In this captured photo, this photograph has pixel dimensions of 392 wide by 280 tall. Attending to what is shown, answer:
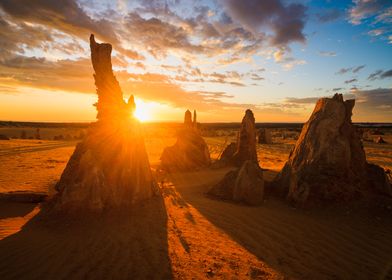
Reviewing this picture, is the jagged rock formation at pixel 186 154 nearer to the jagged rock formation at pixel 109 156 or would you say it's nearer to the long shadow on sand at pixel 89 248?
the jagged rock formation at pixel 109 156

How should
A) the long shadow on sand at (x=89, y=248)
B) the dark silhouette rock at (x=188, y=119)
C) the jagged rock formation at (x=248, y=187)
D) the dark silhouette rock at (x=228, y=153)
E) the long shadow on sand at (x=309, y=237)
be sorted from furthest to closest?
the dark silhouette rock at (x=188, y=119) → the dark silhouette rock at (x=228, y=153) → the jagged rock formation at (x=248, y=187) → the long shadow on sand at (x=309, y=237) → the long shadow on sand at (x=89, y=248)

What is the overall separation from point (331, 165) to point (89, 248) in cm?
773

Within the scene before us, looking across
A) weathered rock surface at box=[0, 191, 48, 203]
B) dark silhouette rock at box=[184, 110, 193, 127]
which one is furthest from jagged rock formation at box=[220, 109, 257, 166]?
weathered rock surface at box=[0, 191, 48, 203]

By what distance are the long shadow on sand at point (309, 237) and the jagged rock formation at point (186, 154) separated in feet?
24.0

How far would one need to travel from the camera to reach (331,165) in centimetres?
919

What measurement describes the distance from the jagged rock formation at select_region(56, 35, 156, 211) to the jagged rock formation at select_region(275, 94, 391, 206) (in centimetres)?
523

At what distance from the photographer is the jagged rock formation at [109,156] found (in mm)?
7816

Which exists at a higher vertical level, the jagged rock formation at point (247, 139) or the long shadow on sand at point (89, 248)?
the jagged rock formation at point (247, 139)

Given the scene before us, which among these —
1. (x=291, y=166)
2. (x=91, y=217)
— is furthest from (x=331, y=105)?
(x=91, y=217)

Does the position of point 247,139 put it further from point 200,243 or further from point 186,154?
point 200,243

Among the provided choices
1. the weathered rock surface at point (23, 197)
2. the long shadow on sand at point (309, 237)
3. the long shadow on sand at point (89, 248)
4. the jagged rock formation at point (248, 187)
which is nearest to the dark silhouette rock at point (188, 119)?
the jagged rock formation at point (248, 187)

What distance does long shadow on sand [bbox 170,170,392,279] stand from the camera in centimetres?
569

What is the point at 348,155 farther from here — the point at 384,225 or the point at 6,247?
the point at 6,247

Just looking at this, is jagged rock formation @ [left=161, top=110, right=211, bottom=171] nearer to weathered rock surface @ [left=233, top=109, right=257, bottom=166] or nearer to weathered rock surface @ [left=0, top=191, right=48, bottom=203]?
weathered rock surface @ [left=233, top=109, right=257, bottom=166]
